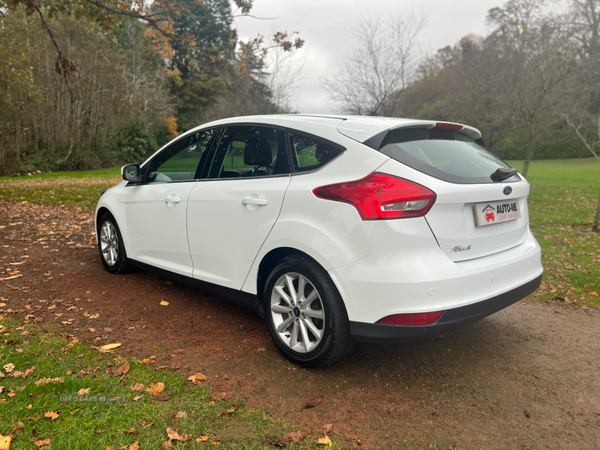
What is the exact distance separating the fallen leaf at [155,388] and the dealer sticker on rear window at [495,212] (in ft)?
7.49

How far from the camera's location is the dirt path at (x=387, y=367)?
2729mm

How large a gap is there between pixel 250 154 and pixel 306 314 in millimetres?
1385

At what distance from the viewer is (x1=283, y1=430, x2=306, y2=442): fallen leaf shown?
2.58 metres

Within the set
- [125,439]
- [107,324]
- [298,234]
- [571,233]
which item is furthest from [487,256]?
[571,233]

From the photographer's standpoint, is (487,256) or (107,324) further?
(107,324)

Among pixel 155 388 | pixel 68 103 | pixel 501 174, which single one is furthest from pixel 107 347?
pixel 68 103

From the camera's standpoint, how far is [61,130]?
24484mm

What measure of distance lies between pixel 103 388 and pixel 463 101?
92.7ft

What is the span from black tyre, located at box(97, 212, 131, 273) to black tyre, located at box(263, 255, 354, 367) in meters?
2.57

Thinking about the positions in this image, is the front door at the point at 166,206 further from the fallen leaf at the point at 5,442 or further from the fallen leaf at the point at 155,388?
the fallen leaf at the point at 5,442

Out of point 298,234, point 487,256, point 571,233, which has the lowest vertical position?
point 571,233

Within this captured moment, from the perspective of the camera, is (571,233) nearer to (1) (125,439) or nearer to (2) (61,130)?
(1) (125,439)

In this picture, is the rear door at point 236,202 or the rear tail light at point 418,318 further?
the rear door at point 236,202

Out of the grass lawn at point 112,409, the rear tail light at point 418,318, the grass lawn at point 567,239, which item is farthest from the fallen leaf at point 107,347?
the grass lawn at point 567,239
